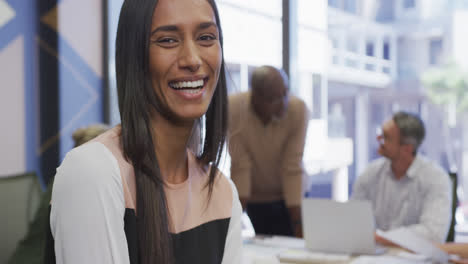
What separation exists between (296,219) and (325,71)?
137cm

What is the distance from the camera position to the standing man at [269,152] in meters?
2.84

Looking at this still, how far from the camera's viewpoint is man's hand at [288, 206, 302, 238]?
2.88m

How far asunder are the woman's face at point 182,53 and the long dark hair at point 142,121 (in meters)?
0.02

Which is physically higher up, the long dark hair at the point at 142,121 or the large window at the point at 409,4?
the large window at the point at 409,4

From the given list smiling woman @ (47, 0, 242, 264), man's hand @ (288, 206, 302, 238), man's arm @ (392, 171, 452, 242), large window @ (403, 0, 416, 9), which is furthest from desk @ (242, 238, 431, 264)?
large window @ (403, 0, 416, 9)

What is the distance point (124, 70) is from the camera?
0.85m

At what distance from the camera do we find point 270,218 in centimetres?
287

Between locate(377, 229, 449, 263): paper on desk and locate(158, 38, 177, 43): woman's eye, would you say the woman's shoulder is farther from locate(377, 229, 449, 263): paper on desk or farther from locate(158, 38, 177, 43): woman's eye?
locate(377, 229, 449, 263): paper on desk

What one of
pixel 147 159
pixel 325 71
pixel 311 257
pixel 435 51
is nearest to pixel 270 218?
pixel 311 257

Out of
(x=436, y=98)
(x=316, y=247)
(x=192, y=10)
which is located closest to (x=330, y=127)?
(x=436, y=98)

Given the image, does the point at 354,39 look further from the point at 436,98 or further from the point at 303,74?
the point at 436,98

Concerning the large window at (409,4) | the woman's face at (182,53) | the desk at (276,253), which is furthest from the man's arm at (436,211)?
the woman's face at (182,53)

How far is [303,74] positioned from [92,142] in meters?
3.28

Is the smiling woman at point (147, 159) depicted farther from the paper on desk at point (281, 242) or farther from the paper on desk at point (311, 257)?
the paper on desk at point (281, 242)
